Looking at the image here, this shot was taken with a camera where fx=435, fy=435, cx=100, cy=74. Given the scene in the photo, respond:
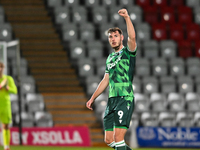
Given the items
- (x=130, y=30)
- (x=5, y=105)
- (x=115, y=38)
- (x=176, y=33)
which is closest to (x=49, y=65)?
Result: (x=176, y=33)

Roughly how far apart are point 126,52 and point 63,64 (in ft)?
26.4

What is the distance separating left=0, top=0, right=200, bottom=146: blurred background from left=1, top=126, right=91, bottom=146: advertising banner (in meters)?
0.47

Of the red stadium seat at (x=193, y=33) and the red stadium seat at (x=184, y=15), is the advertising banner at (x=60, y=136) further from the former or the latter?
the red stadium seat at (x=184, y=15)

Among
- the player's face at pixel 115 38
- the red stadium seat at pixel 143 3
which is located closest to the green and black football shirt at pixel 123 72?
the player's face at pixel 115 38

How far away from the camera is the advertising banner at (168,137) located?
31.2 feet

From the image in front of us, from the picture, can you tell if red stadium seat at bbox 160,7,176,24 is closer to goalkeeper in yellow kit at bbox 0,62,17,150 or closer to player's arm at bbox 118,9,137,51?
goalkeeper in yellow kit at bbox 0,62,17,150

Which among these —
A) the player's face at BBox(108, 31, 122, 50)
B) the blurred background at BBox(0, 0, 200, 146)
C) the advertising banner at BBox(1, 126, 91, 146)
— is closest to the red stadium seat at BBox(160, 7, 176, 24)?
the blurred background at BBox(0, 0, 200, 146)

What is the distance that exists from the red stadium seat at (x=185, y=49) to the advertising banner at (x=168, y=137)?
3437 mm

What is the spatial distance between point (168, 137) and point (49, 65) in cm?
442

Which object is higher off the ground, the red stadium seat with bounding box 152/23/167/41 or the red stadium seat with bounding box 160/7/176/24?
the red stadium seat with bounding box 160/7/176/24

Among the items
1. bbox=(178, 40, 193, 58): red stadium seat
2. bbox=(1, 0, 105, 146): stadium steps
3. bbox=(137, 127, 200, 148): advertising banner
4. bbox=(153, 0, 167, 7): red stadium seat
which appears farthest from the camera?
bbox=(153, 0, 167, 7): red stadium seat

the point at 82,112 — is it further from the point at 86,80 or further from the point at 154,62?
the point at 154,62

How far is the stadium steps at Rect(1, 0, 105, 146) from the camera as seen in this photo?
1130cm

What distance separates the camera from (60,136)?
10273 mm
